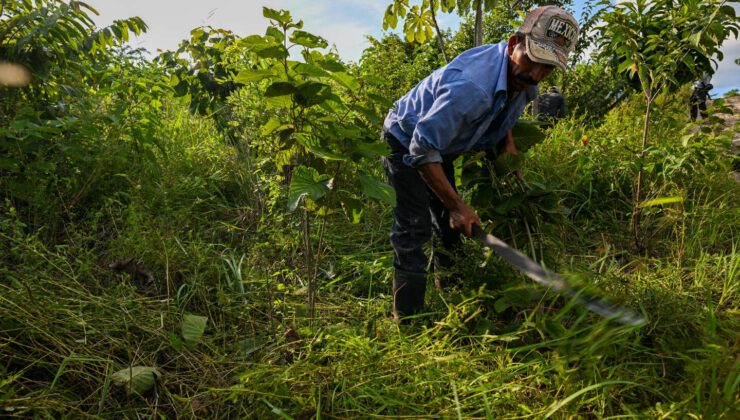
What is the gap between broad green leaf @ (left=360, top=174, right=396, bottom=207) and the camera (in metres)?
1.73

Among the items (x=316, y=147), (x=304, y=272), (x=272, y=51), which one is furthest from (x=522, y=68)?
(x=304, y=272)

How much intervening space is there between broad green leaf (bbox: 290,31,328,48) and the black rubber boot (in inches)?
44.9

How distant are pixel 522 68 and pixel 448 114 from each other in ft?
1.26

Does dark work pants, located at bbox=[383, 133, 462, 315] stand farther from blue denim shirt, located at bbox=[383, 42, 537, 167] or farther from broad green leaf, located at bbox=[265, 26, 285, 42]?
broad green leaf, located at bbox=[265, 26, 285, 42]

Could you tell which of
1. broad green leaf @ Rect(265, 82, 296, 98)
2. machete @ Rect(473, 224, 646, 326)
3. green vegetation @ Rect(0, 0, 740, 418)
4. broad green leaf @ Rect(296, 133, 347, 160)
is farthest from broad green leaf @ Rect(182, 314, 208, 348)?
machete @ Rect(473, 224, 646, 326)

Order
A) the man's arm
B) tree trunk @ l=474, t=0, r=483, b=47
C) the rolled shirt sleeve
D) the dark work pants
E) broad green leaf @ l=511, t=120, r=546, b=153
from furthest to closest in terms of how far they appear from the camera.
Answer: tree trunk @ l=474, t=0, r=483, b=47 < broad green leaf @ l=511, t=120, r=546, b=153 < the dark work pants < the man's arm < the rolled shirt sleeve

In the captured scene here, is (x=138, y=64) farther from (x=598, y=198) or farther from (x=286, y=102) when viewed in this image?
(x=598, y=198)

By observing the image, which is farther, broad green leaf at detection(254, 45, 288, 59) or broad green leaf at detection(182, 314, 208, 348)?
broad green leaf at detection(182, 314, 208, 348)

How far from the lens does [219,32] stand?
4461 mm

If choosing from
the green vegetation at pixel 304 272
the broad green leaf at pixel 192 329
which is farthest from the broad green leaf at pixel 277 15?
the broad green leaf at pixel 192 329

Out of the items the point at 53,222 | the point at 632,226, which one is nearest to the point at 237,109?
the point at 53,222

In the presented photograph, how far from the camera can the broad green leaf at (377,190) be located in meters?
1.73

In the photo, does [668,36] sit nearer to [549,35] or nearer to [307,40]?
[549,35]

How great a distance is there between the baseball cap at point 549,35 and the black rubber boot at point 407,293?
108 centimetres
